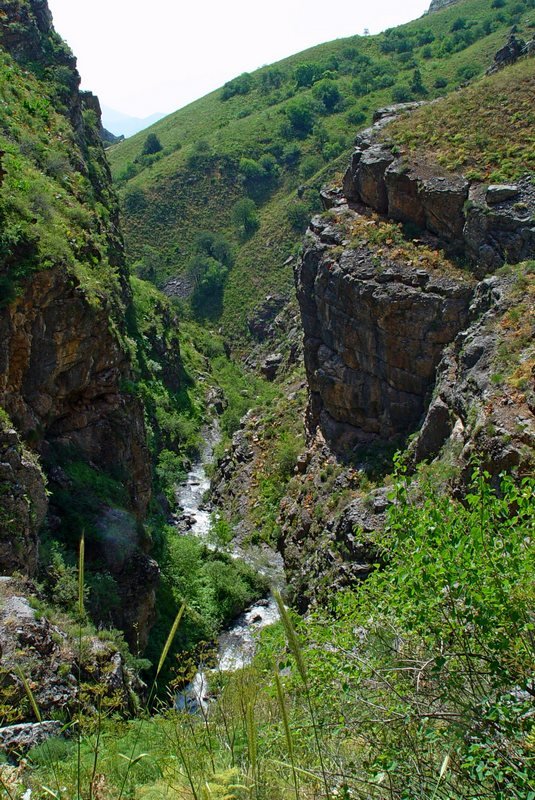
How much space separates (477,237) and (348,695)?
89.3 ft

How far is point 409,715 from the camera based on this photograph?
5656 millimetres

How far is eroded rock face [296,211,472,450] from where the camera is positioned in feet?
100

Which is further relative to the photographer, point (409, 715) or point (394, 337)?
point (394, 337)

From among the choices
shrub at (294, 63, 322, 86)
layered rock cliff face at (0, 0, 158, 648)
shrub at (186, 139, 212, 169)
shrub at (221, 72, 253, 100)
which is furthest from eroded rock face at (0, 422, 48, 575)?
shrub at (221, 72, 253, 100)

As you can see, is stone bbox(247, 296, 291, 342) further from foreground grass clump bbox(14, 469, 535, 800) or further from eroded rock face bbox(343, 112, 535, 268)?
foreground grass clump bbox(14, 469, 535, 800)

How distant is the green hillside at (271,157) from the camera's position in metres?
72.2

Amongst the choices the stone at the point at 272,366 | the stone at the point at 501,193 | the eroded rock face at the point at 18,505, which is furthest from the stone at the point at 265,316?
the eroded rock face at the point at 18,505

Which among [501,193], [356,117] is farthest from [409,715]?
[356,117]

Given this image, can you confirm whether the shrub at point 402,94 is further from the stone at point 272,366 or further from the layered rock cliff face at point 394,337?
the layered rock cliff face at point 394,337

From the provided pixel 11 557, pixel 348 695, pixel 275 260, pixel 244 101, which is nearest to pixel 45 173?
pixel 11 557

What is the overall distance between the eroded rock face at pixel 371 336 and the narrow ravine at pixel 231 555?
7700mm

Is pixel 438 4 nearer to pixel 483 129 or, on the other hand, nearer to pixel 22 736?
pixel 483 129

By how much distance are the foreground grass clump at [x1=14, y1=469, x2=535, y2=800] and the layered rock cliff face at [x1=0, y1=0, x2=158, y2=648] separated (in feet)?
31.5

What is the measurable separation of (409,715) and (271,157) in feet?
277
